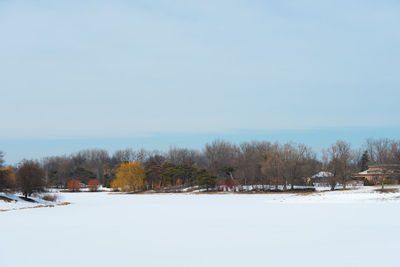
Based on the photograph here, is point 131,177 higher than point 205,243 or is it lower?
higher

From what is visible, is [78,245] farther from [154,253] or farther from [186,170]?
[186,170]

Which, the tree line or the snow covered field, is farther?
the tree line

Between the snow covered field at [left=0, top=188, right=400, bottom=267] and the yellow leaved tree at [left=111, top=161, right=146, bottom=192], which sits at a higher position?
the yellow leaved tree at [left=111, top=161, right=146, bottom=192]

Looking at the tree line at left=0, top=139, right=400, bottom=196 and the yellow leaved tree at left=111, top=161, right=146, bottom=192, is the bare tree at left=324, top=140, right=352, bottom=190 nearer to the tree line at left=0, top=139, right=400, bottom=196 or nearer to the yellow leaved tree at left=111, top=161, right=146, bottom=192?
the tree line at left=0, top=139, right=400, bottom=196

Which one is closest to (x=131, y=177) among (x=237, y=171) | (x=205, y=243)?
(x=237, y=171)

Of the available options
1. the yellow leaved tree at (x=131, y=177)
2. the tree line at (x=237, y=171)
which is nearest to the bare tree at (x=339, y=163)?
the tree line at (x=237, y=171)

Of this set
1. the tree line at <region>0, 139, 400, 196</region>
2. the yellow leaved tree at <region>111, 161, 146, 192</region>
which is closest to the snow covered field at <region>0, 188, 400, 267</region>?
the tree line at <region>0, 139, 400, 196</region>

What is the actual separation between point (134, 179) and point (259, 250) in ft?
230

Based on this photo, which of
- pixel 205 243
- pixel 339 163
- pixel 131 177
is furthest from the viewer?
pixel 131 177

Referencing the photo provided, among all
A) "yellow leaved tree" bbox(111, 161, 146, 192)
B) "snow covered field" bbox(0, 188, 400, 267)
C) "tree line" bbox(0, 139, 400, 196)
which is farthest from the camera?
"yellow leaved tree" bbox(111, 161, 146, 192)

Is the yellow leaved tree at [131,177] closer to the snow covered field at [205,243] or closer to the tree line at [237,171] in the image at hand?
the tree line at [237,171]

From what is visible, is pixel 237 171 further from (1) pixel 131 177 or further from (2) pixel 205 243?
(2) pixel 205 243

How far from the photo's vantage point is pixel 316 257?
11.0m

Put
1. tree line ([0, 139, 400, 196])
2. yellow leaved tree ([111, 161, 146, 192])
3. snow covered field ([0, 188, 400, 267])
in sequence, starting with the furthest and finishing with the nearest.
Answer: yellow leaved tree ([111, 161, 146, 192])
tree line ([0, 139, 400, 196])
snow covered field ([0, 188, 400, 267])
